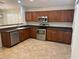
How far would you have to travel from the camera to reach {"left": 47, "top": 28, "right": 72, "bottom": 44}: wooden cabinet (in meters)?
4.43

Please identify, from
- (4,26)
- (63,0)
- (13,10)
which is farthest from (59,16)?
(4,26)

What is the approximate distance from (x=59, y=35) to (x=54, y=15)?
4.42 ft

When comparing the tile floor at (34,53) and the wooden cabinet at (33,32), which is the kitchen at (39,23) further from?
the tile floor at (34,53)

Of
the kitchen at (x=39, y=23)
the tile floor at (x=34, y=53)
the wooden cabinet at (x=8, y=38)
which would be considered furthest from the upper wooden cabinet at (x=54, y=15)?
the wooden cabinet at (x=8, y=38)

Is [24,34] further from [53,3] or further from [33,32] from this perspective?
[53,3]

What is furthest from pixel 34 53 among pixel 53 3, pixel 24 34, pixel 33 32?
pixel 53 3

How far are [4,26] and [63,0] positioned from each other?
3.56 m

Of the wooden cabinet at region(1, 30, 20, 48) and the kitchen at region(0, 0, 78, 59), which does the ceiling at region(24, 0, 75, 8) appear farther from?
the wooden cabinet at region(1, 30, 20, 48)

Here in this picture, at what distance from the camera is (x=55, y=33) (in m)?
4.79

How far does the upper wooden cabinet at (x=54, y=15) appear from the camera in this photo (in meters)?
4.64

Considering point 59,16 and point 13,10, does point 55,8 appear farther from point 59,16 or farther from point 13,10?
point 13,10

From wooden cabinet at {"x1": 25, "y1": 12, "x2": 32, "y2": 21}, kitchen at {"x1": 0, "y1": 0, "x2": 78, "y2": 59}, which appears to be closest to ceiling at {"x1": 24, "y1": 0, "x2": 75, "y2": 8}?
kitchen at {"x1": 0, "y1": 0, "x2": 78, "y2": 59}

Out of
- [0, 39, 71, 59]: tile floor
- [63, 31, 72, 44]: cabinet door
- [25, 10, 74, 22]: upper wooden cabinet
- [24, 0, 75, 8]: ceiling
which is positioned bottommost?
[0, 39, 71, 59]: tile floor

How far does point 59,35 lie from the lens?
4.69 m
